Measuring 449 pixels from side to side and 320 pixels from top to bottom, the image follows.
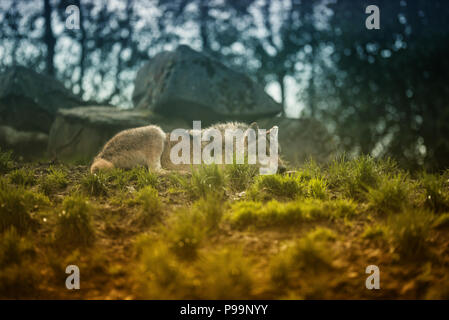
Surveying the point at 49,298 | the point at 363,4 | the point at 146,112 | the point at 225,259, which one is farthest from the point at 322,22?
the point at 49,298

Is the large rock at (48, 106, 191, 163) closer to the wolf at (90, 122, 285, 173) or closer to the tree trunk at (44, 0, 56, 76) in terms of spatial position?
the wolf at (90, 122, 285, 173)

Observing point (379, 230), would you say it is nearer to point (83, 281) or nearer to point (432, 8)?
point (83, 281)

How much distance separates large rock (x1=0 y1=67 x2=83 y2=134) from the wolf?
6.81 metres

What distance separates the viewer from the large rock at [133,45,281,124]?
1020cm

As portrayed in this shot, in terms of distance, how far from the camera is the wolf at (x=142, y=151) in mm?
6215

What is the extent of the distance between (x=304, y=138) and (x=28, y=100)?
9.97 m

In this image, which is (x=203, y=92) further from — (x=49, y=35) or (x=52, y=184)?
(x=49, y=35)

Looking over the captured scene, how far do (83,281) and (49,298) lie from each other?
30 centimetres

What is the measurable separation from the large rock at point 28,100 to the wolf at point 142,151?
6.81 m

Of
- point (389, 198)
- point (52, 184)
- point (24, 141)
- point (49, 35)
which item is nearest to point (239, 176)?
point (389, 198)

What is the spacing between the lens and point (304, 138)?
1073cm

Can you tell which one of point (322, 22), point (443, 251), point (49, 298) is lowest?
point (49, 298)

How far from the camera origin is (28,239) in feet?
11.4

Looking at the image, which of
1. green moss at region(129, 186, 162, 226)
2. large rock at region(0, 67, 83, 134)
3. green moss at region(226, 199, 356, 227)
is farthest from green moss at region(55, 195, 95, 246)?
large rock at region(0, 67, 83, 134)
